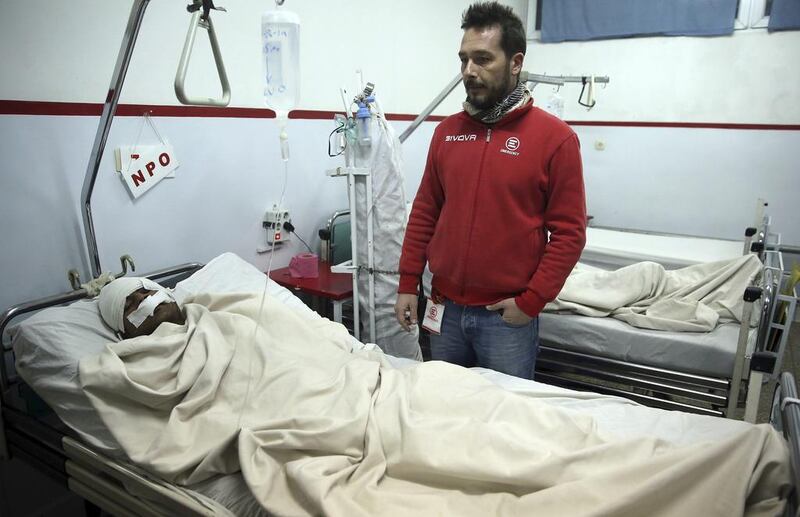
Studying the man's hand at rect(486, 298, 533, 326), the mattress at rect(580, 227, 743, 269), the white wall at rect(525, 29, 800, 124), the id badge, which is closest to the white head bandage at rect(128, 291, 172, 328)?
the id badge

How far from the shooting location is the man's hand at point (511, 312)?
177cm

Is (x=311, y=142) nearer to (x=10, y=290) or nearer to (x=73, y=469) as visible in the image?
(x=10, y=290)

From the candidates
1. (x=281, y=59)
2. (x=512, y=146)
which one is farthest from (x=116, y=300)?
(x=512, y=146)

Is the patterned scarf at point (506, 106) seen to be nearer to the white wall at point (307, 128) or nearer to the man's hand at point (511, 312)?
the man's hand at point (511, 312)

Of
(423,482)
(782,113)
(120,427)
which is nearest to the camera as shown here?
(423,482)

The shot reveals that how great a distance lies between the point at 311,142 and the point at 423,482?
7.11 feet

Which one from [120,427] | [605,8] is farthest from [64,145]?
[605,8]

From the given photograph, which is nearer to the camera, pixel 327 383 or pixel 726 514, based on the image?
pixel 726 514

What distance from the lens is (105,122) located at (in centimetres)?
177

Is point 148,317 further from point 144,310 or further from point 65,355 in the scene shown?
point 65,355

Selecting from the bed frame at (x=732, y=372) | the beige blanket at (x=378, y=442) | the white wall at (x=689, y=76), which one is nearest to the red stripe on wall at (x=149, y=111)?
the beige blanket at (x=378, y=442)

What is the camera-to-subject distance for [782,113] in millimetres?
4105

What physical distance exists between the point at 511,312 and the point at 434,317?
1.08 feet

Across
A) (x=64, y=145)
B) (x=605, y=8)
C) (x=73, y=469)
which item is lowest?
(x=73, y=469)
